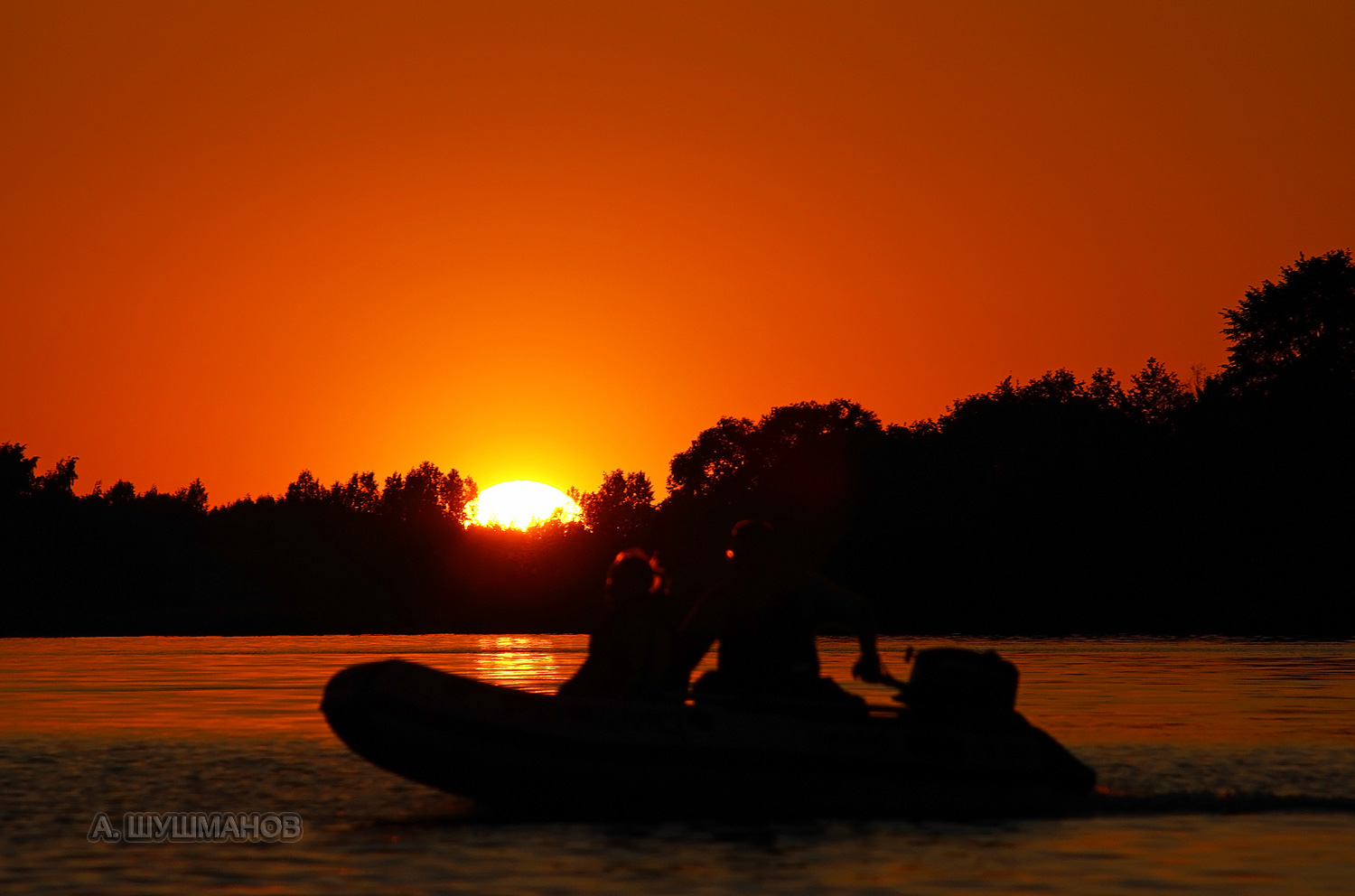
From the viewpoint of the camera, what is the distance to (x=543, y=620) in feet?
340

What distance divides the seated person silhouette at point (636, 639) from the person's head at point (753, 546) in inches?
28.0

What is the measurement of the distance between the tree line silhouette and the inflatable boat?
62.1 meters

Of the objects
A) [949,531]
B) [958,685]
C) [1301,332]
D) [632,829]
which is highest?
[1301,332]

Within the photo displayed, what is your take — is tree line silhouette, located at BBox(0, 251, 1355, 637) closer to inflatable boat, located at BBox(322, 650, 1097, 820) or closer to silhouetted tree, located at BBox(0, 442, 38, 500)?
silhouetted tree, located at BBox(0, 442, 38, 500)

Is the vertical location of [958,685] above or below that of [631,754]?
above

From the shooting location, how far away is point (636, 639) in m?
14.2

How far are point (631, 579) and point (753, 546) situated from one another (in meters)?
1.04

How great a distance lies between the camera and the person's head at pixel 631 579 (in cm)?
1404

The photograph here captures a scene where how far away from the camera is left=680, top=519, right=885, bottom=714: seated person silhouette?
46.4 ft

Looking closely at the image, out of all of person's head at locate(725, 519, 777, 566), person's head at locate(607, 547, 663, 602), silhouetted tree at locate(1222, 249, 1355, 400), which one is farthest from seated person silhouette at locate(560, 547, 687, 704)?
silhouetted tree at locate(1222, 249, 1355, 400)

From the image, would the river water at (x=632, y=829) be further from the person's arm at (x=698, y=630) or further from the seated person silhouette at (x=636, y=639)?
the person's arm at (x=698, y=630)

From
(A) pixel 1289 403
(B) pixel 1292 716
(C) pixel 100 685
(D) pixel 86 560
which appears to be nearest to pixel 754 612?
(B) pixel 1292 716

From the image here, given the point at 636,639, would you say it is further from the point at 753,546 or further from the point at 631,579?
the point at 753,546

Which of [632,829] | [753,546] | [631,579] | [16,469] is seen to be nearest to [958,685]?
[753,546]
